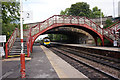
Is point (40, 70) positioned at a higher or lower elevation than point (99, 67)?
higher

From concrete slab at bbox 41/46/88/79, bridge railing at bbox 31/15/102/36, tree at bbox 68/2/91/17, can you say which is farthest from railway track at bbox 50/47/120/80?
tree at bbox 68/2/91/17

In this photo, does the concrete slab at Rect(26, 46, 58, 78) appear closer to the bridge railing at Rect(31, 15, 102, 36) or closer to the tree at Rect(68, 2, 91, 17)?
the bridge railing at Rect(31, 15, 102, 36)

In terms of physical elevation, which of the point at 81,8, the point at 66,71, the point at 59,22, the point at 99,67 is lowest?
the point at 99,67

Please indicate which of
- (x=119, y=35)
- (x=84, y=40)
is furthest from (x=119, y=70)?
(x=84, y=40)

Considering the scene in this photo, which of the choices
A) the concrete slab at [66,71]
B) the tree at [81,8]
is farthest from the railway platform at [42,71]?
the tree at [81,8]

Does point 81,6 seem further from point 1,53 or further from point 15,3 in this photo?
point 1,53

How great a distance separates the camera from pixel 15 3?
13.8 m

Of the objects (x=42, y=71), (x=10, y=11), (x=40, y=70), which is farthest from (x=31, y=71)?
(x=10, y=11)

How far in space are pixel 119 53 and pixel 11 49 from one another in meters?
12.2

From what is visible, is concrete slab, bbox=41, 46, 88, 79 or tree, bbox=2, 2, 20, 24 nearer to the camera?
concrete slab, bbox=41, 46, 88, 79

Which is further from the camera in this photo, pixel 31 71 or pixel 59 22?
pixel 59 22

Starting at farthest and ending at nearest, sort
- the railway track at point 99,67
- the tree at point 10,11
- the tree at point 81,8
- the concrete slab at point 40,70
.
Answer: the tree at point 81,8 < the tree at point 10,11 < the railway track at point 99,67 < the concrete slab at point 40,70

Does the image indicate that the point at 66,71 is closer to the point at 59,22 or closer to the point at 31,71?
the point at 31,71

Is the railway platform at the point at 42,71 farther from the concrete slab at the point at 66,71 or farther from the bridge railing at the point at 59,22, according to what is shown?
the bridge railing at the point at 59,22
